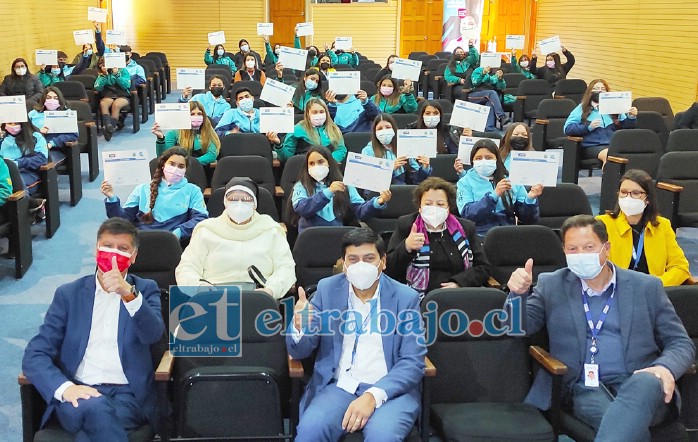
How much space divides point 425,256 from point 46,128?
4412 millimetres

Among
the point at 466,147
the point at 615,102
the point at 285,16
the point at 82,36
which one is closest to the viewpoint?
the point at 466,147

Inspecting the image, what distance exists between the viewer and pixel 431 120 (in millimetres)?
6305

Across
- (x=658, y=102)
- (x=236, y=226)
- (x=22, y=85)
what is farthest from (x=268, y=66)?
(x=236, y=226)

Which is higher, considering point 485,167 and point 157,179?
point 485,167

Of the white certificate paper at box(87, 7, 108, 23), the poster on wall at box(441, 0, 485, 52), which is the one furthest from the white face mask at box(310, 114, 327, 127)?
the poster on wall at box(441, 0, 485, 52)

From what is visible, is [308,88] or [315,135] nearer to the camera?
[315,135]

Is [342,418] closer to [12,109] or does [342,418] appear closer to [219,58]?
[12,109]

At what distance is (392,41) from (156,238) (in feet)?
46.2

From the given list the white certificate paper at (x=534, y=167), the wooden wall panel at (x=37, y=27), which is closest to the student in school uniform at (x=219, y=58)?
the wooden wall panel at (x=37, y=27)

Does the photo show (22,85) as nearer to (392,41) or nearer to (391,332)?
(391,332)

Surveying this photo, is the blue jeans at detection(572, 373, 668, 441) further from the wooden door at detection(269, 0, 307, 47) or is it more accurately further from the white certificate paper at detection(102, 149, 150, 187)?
the wooden door at detection(269, 0, 307, 47)

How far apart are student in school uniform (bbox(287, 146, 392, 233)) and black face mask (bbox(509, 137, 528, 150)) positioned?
124 centimetres

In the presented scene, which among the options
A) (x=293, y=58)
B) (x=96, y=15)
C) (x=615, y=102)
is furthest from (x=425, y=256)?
(x=96, y=15)

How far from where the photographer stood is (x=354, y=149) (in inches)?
264
